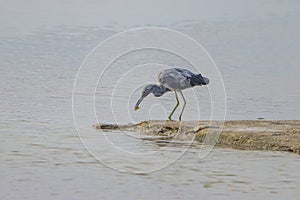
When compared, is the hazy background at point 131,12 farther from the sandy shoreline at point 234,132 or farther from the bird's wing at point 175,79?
the sandy shoreline at point 234,132

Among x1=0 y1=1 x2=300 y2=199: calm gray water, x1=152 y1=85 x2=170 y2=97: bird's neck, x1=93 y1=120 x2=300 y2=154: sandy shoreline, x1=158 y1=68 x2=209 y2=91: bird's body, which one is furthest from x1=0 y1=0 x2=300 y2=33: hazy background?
x1=93 y1=120 x2=300 y2=154: sandy shoreline

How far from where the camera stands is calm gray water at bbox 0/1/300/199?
9.65 m

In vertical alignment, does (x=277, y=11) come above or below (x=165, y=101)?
above

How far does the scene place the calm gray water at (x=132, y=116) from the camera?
9.65 meters

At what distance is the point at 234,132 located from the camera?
1356 centimetres

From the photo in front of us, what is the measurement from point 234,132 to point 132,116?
381 centimetres

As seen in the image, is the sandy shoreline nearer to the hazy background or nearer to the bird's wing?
the bird's wing

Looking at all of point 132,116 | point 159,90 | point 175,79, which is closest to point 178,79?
point 175,79

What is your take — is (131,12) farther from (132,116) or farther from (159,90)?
(159,90)

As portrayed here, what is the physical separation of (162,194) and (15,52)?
59.1 ft

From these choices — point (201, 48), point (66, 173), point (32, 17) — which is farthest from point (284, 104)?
point (32, 17)

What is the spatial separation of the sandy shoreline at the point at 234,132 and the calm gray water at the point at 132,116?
453 millimetres

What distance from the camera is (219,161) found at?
11477 mm

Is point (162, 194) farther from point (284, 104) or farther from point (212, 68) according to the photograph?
point (212, 68)
